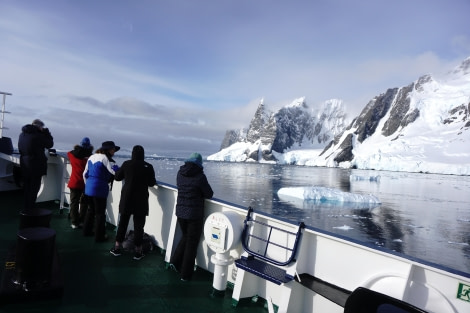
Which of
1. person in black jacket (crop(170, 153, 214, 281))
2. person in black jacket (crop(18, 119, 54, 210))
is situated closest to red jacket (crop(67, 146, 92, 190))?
person in black jacket (crop(18, 119, 54, 210))

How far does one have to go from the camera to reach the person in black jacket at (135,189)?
169 inches

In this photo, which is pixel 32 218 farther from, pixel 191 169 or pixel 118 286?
pixel 191 169

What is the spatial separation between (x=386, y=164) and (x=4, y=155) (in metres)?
122

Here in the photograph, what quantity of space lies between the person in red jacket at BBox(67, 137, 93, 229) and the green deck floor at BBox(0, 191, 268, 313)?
61 cm

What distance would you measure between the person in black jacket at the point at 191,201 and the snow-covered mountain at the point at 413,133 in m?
118

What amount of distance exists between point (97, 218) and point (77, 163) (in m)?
1.18

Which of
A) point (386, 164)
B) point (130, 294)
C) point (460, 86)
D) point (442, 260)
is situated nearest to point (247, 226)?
point (130, 294)

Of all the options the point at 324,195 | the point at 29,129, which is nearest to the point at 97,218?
the point at 29,129

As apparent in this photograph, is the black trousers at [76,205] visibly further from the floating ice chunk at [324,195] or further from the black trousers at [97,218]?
the floating ice chunk at [324,195]

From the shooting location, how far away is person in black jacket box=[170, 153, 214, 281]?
12.9 ft

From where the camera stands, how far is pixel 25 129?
501 cm

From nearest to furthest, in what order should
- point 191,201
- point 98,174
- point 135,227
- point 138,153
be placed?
point 191,201, point 138,153, point 135,227, point 98,174

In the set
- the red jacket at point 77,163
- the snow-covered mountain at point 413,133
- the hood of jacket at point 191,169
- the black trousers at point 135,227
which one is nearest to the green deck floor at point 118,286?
the black trousers at point 135,227

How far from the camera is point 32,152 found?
16.8 feet
